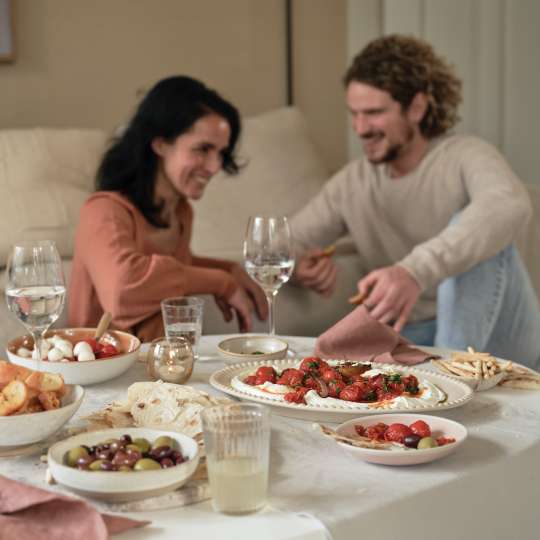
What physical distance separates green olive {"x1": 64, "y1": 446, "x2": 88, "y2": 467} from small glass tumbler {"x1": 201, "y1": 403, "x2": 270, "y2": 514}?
0.45 feet

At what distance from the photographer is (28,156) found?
2.90m

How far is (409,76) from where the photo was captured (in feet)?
9.62

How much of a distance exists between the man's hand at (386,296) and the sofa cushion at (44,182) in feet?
3.49

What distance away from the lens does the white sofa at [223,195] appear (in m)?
2.80

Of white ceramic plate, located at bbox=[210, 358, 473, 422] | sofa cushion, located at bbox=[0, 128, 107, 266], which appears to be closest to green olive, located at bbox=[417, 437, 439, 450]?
white ceramic plate, located at bbox=[210, 358, 473, 422]

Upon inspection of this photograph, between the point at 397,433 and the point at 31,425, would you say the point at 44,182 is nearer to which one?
the point at 31,425

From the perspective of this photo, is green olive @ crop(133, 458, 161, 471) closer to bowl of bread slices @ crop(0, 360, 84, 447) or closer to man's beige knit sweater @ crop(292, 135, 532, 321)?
bowl of bread slices @ crop(0, 360, 84, 447)

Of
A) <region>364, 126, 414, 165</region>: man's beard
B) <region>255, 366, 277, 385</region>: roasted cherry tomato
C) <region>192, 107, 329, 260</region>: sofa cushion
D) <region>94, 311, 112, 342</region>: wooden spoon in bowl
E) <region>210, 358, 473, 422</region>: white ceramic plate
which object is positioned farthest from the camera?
<region>192, 107, 329, 260</region>: sofa cushion

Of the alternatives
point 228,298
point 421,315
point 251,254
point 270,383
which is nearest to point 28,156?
point 228,298

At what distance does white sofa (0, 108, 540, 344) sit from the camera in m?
2.80

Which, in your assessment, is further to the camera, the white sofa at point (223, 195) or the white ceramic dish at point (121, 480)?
the white sofa at point (223, 195)

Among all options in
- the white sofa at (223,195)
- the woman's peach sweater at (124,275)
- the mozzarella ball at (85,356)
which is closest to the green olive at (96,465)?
the mozzarella ball at (85,356)

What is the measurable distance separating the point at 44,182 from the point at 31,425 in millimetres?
1877

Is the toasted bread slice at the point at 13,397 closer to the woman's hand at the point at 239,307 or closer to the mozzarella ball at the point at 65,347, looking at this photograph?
the mozzarella ball at the point at 65,347
